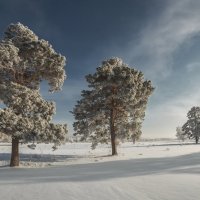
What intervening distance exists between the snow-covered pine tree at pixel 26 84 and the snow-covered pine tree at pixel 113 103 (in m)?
11.1

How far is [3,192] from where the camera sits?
1077cm

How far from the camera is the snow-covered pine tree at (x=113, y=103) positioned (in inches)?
1547

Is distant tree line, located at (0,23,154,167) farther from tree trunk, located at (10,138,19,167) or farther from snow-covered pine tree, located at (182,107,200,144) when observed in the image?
snow-covered pine tree, located at (182,107,200,144)

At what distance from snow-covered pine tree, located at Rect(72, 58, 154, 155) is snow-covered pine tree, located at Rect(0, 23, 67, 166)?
11076 mm

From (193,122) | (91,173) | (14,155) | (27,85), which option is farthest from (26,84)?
(193,122)

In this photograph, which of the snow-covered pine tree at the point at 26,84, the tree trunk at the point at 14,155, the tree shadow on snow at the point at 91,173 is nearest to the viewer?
the tree shadow on snow at the point at 91,173

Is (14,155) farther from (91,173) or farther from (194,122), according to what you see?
(194,122)

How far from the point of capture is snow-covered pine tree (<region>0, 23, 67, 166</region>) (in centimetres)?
2559

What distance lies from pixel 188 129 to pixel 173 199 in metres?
95.0

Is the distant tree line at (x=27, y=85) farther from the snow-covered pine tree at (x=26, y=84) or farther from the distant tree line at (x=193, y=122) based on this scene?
the distant tree line at (x=193, y=122)

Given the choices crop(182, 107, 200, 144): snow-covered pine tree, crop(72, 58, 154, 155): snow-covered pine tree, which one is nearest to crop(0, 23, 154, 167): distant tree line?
crop(72, 58, 154, 155): snow-covered pine tree

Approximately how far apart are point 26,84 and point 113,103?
47.3 ft

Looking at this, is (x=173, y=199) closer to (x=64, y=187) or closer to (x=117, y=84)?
(x=64, y=187)

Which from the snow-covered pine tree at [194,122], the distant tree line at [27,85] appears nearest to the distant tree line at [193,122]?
the snow-covered pine tree at [194,122]
